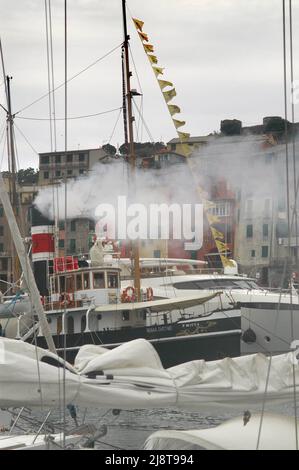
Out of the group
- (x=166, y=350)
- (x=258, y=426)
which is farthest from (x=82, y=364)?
(x=166, y=350)

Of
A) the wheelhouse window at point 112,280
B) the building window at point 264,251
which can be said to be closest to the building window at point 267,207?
the building window at point 264,251

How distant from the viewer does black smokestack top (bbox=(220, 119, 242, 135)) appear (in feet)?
291

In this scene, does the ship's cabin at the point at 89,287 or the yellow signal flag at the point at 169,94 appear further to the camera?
the ship's cabin at the point at 89,287

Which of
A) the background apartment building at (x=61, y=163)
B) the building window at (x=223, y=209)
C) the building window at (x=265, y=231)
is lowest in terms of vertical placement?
the building window at (x=265, y=231)

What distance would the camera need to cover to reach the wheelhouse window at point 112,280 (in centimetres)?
4211

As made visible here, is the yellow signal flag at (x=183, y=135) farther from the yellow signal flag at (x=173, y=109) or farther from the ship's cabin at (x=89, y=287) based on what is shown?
the ship's cabin at (x=89, y=287)

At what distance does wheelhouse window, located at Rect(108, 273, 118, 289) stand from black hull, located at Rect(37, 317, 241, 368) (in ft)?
6.78

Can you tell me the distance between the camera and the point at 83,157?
12225 cm

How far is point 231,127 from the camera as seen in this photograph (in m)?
89.0

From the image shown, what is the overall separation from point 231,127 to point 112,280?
48.4 m

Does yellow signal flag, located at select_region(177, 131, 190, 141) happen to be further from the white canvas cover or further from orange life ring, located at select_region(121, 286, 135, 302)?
the white canvas cover

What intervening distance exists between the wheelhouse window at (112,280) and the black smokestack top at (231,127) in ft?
155
